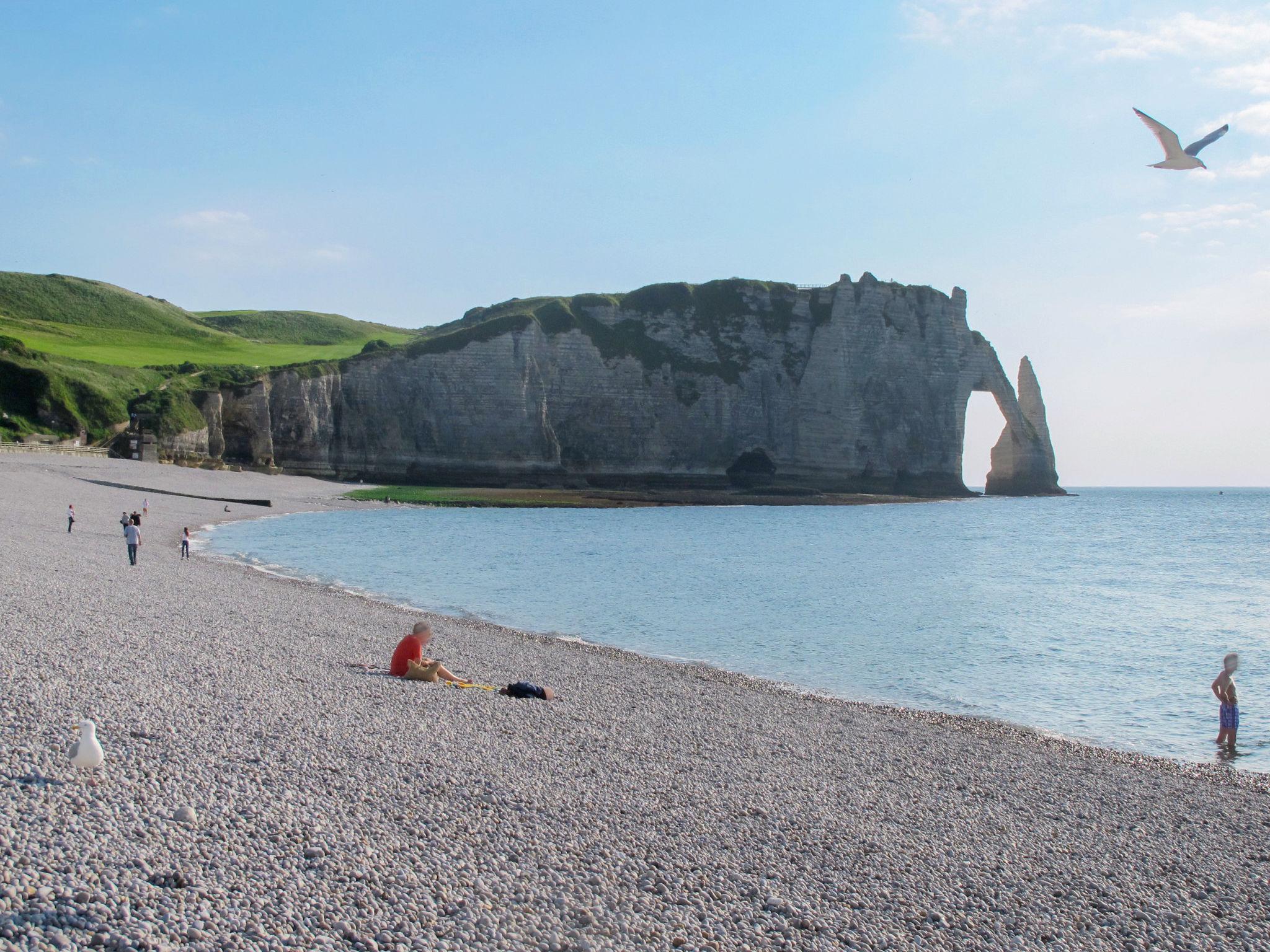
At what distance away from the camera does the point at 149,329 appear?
116 meters

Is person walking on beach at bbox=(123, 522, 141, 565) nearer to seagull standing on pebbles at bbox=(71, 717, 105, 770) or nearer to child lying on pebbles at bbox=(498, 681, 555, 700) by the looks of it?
child lying on pebbles at bbox=(498, 681, 555, 700)

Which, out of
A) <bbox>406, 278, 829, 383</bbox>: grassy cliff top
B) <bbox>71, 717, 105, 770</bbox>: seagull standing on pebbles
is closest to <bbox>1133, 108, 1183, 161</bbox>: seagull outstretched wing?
<bbox>71, 717, 105, 770</bbox>: seagull standing on pebbles

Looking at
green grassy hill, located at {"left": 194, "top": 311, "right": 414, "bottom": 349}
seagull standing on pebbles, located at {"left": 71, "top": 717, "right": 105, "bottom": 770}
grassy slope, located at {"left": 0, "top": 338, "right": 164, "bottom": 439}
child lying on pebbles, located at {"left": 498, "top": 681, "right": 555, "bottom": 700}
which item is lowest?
child lying on pebbles, located at {"left": 498, "top": 681, "right": 555, "bottom": 700}

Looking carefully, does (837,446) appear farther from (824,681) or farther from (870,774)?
(870,774)

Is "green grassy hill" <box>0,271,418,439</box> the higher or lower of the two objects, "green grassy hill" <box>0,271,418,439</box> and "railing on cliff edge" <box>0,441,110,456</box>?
the higher

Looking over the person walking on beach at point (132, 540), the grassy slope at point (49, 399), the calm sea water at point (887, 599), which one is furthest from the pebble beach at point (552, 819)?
the grassy slope at point (49, 399)

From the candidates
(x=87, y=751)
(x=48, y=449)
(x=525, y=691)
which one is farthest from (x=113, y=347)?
(x=87, y=751)

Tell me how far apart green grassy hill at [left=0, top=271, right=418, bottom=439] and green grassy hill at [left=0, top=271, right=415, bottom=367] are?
18cm

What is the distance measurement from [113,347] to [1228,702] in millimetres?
98523

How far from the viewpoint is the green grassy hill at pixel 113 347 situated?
209 feet

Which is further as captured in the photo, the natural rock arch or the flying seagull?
the natural rock arch

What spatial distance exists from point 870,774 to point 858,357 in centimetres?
7727

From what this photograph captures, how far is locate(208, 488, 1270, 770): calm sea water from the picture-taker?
15.0 meters

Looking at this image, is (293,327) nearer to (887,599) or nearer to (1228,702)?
(887,599)
